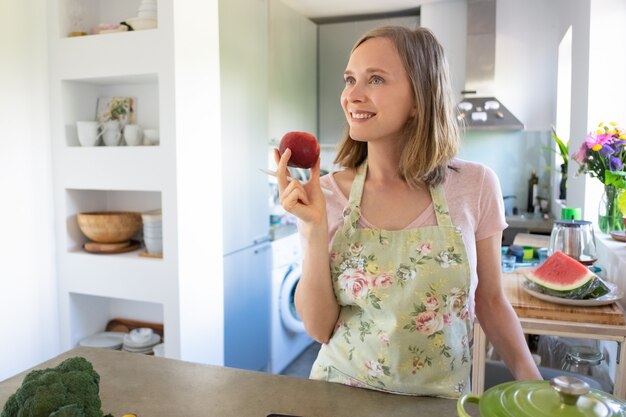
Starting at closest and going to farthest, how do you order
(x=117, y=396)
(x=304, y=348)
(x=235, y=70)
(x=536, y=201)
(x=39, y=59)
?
(x=117, y=396)
(x=39, y=59)
(x=235, y=70)
(x=304, y=348)
(x=536, y=201)

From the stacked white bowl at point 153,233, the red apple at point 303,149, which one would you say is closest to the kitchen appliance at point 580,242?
the red apple at point 303,149

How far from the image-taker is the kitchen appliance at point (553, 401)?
2.06ft

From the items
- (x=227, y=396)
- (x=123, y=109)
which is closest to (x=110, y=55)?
(x=123, y=109)

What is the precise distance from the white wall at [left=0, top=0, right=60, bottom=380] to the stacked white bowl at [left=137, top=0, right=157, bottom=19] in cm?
50

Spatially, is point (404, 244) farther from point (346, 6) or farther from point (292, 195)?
point (346, 6)

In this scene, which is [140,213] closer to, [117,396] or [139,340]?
[139,340]

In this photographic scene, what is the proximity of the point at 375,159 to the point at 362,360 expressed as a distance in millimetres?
445

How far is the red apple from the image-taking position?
1138 millimetres

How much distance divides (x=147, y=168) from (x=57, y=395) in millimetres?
1856

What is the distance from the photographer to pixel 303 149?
1136 millimetres

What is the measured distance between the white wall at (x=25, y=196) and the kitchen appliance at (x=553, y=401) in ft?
7.54

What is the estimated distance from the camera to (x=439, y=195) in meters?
1.18

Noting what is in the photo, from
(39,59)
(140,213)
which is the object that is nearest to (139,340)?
(140,213)

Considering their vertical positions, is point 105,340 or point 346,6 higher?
point 346,6
